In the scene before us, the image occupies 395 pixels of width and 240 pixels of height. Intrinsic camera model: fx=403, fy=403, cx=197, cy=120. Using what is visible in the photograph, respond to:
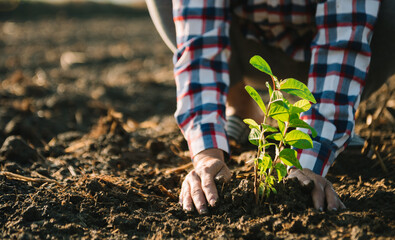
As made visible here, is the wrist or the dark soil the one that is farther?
the wrist

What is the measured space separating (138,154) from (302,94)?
1168mm

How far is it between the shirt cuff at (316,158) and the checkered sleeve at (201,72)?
317 mm

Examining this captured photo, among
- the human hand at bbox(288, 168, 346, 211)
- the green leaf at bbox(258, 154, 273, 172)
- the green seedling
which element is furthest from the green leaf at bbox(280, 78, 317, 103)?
the human hand at bbox(288, 168, 346, 211)

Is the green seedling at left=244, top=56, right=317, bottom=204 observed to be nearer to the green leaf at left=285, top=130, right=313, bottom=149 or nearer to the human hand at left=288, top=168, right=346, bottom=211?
the green leaf at left=285, top=130, right=313, bottom=149

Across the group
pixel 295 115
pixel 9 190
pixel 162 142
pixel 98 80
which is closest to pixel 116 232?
pixel 9 190

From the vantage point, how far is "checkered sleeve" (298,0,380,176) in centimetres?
149

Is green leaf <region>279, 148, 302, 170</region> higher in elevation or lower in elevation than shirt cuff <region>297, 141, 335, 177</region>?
higher

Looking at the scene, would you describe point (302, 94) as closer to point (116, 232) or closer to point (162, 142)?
point (116, 232)

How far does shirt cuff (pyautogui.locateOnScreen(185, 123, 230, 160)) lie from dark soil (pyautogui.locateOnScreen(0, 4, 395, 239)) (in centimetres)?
16

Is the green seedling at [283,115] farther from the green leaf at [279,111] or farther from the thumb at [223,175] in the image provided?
the thumb at [223,175]

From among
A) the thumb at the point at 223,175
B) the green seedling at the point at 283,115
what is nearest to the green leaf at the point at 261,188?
the green seedling at the point at 283,115

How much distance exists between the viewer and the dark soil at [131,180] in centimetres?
131

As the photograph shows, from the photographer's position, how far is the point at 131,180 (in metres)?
1.73

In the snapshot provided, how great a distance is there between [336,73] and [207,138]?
553 mm
